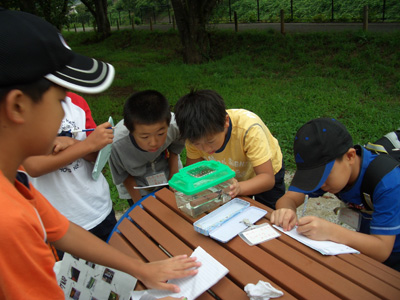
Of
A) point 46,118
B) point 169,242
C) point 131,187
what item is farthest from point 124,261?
point 131,187

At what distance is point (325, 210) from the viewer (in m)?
2.94

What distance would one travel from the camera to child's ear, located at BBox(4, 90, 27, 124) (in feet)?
2.46

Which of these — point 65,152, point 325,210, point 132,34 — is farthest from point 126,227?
point 132,34

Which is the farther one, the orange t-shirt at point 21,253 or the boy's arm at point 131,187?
the boy's arm at point 131,187

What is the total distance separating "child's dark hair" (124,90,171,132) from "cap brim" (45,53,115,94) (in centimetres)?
94

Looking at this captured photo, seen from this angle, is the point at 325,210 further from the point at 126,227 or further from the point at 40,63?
the point at 40,63

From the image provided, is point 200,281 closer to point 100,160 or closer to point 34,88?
point 34,88

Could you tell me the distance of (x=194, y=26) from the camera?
31.0 ft

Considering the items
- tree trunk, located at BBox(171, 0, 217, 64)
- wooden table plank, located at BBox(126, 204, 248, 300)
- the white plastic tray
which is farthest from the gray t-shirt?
tree trunk, located at BBox(171, 0, 217, 64)

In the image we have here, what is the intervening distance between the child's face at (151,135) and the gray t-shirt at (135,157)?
125mm

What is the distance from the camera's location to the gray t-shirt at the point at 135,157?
7.20ft

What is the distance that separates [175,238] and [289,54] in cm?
841

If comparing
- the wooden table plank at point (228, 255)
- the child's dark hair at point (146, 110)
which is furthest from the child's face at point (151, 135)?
the wooden table plank at point (228, 255)

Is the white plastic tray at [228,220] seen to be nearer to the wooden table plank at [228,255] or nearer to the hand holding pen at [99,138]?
the wooden table plank at [228,255]
